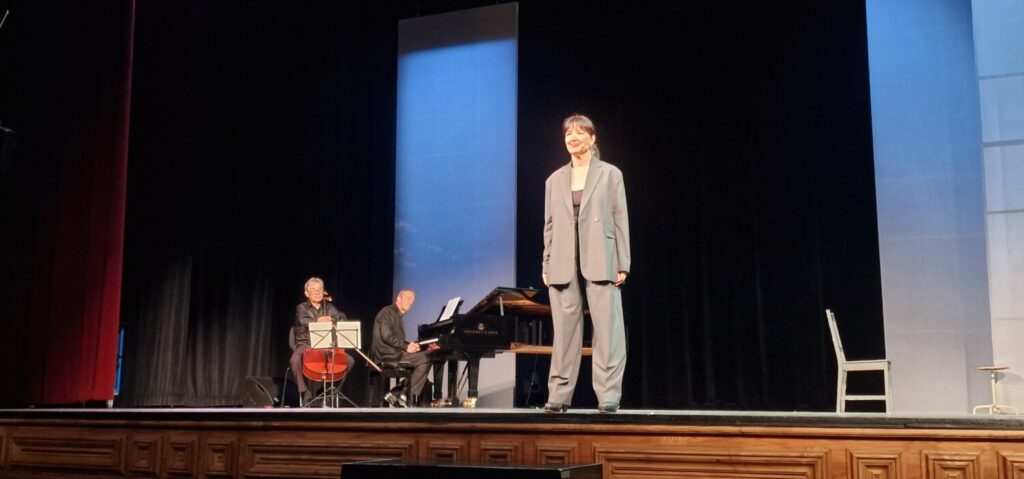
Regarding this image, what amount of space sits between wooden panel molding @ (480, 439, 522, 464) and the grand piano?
3102 mm


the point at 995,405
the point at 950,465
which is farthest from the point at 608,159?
the point at 950,465

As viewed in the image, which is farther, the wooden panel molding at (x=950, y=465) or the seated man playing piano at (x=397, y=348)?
the seated man playing piano at (x=397, y=348)

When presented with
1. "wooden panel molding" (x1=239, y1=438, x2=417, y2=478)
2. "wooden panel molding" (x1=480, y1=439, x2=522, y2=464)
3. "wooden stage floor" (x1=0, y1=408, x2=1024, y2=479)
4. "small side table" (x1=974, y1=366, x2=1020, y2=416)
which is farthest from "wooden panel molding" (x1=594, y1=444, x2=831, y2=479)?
"small side table" (x1=974, y1=366, x2=1020, y2=416)

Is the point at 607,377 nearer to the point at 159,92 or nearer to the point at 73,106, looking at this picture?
the point at 73,106

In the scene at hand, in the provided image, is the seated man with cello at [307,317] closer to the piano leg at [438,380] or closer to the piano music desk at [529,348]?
the piano leg at [438,380]

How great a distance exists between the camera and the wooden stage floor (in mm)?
2945

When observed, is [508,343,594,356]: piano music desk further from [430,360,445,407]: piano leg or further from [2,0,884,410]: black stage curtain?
[2,0,884,410]: black stage curtain

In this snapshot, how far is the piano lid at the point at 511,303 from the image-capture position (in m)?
6.72

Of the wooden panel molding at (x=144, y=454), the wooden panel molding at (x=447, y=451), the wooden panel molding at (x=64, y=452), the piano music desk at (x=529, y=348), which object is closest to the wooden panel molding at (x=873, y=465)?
the wooden panel molding at (x=447, y=451)

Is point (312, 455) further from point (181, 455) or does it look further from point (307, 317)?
point (307, 317)

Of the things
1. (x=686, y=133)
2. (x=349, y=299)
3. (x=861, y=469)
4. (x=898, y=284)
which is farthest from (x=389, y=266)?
(x=861, y=469)

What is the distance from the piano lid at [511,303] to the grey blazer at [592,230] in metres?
2.50

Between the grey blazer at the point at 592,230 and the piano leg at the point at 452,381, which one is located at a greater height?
the grey blazer at the point at 592,230

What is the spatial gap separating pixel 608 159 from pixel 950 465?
19.8 feet
